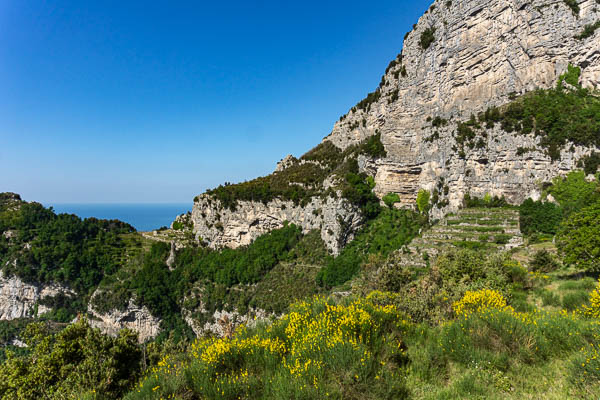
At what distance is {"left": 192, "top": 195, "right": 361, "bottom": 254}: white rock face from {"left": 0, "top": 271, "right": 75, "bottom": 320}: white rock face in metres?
29.8

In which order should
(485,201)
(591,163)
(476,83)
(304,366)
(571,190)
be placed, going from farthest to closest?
(476,83) < (485,201) < (571,190) < (591,163) < (304,366)

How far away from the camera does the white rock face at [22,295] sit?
50.4 metres

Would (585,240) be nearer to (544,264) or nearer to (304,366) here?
(544,264)

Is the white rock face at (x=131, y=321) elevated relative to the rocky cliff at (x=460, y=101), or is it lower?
lower

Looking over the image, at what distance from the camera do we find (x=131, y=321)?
4428cm

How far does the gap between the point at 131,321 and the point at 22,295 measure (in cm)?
2656

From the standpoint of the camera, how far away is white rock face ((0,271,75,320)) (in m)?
50.4

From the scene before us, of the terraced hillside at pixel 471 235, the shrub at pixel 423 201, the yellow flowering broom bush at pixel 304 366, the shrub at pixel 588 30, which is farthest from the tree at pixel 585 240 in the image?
the shrub at pixel 588 30

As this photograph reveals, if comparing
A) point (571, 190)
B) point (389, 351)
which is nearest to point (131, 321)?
point (389, 351)

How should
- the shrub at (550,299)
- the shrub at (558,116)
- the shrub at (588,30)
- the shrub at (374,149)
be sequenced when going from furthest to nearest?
the shrub at (374,149) → the shrub at (588,30) → the shrub at (558,116) → the shrub at (550,299)

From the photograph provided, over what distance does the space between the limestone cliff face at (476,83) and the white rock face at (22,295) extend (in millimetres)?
65494

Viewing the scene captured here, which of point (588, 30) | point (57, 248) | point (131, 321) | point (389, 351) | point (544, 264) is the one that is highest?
point (588, 30)

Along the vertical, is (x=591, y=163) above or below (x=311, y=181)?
below

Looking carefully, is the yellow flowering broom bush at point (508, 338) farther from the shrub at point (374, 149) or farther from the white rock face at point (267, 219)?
the shrub at point (374, 149)
